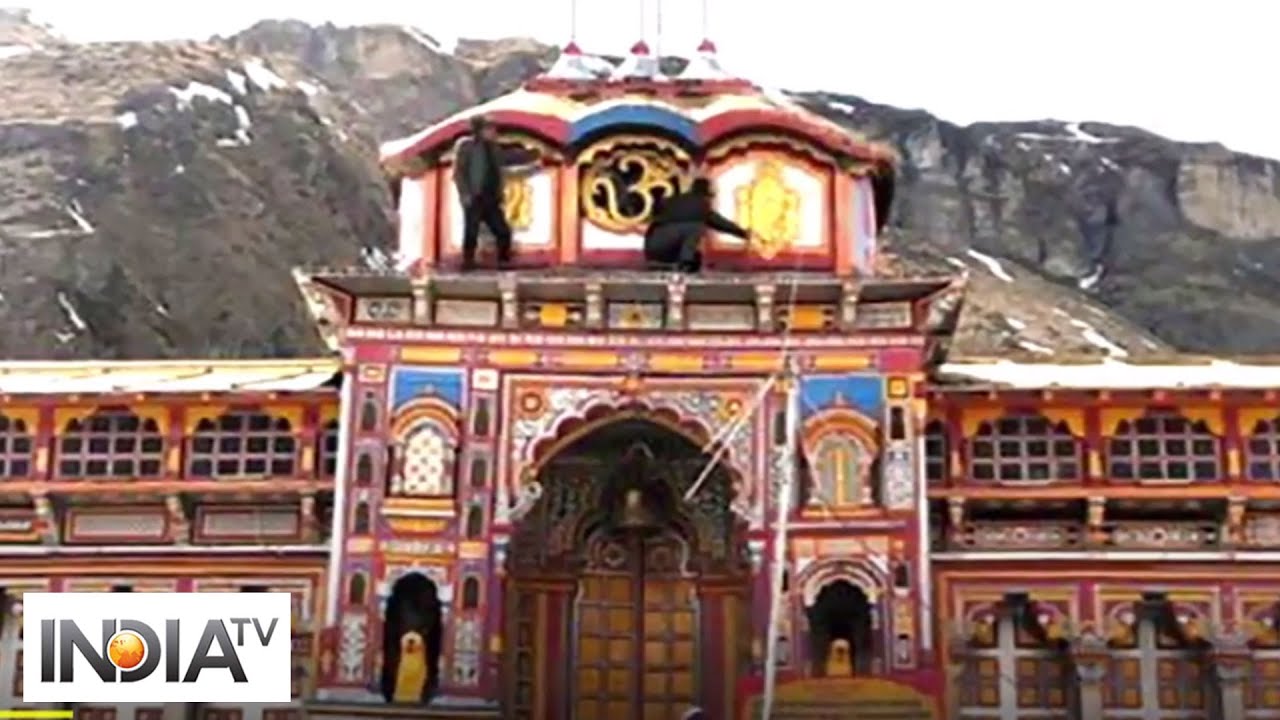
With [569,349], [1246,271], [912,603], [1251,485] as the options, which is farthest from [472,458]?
[1246,271]

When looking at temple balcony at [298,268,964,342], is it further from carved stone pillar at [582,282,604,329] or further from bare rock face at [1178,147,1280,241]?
bare rock face at [1178,147,1280,241]

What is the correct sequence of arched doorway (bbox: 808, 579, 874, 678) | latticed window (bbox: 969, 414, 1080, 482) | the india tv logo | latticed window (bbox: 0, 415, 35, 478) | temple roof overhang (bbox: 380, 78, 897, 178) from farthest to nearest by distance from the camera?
latticed window (bbox: 0, 415, 35, 478)
temple roof overhang (bbox: 380, 78, 897, 178)
latticed window (bbox: 969, 414, 1080, 482)
arched doorway (bbox: 808, 579, 874, 678)
the india tv logo

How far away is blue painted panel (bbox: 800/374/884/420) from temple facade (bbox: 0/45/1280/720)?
0.12 ft

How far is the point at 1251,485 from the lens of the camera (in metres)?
21.8

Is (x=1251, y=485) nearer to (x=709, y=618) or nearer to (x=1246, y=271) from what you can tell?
(x=709, y=618)

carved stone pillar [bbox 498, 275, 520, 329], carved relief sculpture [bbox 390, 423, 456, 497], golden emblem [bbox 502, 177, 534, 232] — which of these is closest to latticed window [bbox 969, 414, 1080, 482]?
carved stone pillar [bbox 498, 275, 520, 329]

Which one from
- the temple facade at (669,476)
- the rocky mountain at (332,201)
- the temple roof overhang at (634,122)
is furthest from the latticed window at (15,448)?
the rocky mountain at (332,201)

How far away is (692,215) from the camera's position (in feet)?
71.3

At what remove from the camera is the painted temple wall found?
72.3 feet

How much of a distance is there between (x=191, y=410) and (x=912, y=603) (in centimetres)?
921

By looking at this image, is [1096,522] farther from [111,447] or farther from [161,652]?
[111,447]

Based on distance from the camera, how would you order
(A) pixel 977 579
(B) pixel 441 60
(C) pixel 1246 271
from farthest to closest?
(B) pixel 441 60 < (C) pixel 1246 271 < (A) pixel 977 579

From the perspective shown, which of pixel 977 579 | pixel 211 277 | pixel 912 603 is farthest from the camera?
pixel 211 277

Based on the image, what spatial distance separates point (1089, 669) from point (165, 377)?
488 inches
